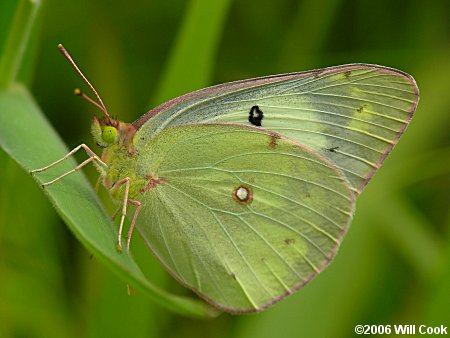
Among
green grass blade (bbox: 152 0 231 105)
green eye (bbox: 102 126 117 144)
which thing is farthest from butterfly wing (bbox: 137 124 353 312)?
green grass blade (bbox: 152 0 231 105)

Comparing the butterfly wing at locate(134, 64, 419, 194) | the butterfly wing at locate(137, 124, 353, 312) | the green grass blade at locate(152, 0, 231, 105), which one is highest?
the green grass blade at locate(152, 0, 231, 105)

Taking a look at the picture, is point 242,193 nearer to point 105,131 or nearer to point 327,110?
point 327,110

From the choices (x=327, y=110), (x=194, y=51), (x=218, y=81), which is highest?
(x=218, y=81)

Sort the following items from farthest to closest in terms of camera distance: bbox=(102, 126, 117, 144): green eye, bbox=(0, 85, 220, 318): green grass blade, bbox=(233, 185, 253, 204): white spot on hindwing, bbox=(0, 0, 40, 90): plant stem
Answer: bbox=(233, 185, 253, 204): white spot on hindwing → bbox=(102, 126, 117, 144): green eye → bbox=(0, 0, 40, 90): plant stem → bbox=(0, 85, 220, 318): green grass blade

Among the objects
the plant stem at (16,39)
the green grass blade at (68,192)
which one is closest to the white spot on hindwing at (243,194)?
the green grass blade at (68,192)

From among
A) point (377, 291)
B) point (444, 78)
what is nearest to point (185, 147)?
point (377, 291)

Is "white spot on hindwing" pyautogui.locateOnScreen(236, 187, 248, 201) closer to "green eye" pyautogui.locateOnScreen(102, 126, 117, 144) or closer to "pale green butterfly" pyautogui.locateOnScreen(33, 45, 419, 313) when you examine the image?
"pale green butterfly" pyautogui.locateOnScreen(33, 45, 419, 313)

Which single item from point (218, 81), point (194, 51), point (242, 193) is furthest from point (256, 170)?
point (218, 81)
